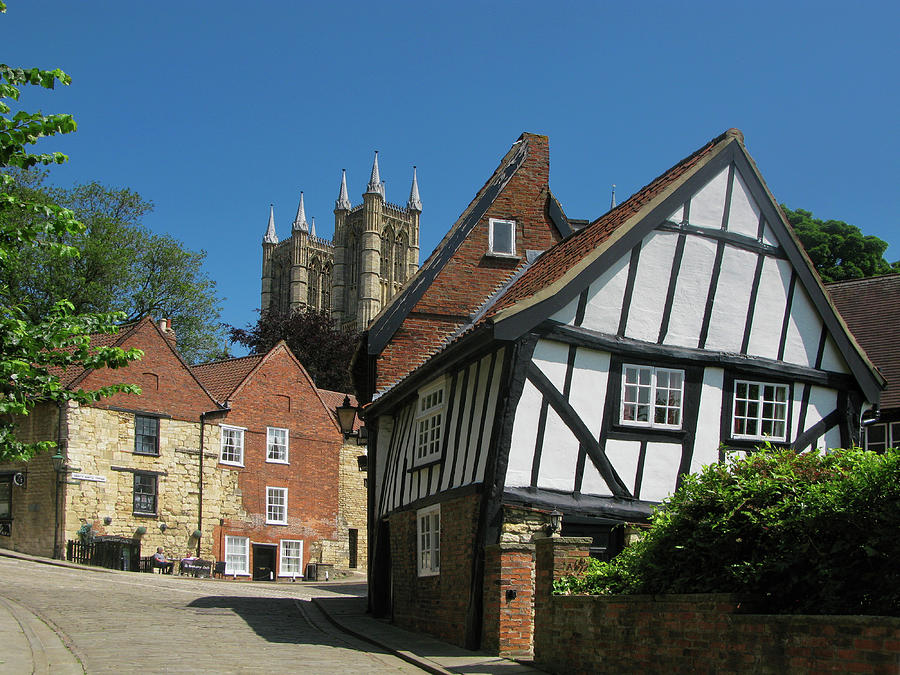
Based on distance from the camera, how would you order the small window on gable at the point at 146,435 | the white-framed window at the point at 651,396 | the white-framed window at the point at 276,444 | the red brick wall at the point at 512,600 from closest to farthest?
the red brick wall at the point at 512,600, the white-framed window at the point at 651,396, the small window on gable at the point at 146,435, the white-framed window at the point at 276,444

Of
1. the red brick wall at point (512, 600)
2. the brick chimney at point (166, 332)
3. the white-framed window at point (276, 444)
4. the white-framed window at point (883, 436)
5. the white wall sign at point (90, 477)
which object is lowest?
the white wall sign at point (90, 477)

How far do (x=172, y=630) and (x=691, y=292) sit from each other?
925cm

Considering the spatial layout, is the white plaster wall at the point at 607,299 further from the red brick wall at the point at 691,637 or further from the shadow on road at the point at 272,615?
the shadow on road at the point at 272,615

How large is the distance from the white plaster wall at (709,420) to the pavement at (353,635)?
14.1ft

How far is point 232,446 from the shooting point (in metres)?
36.8

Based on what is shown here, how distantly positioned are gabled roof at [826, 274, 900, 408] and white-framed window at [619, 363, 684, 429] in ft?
23.0

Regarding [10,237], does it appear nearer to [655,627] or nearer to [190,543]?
[655,627]

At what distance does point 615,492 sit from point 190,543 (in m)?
24.1

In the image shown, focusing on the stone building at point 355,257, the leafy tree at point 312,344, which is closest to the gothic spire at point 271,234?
the stone building at point 355,257

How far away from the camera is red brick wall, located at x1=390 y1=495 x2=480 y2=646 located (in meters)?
13.9

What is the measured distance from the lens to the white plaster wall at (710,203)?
592 inches

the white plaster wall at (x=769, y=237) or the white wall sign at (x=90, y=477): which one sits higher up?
the white plaster wall at (x=769, y=237)

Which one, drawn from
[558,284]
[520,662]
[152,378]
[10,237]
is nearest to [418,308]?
[558,284]

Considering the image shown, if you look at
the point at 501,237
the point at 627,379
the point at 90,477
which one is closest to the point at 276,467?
the point at 90,477
